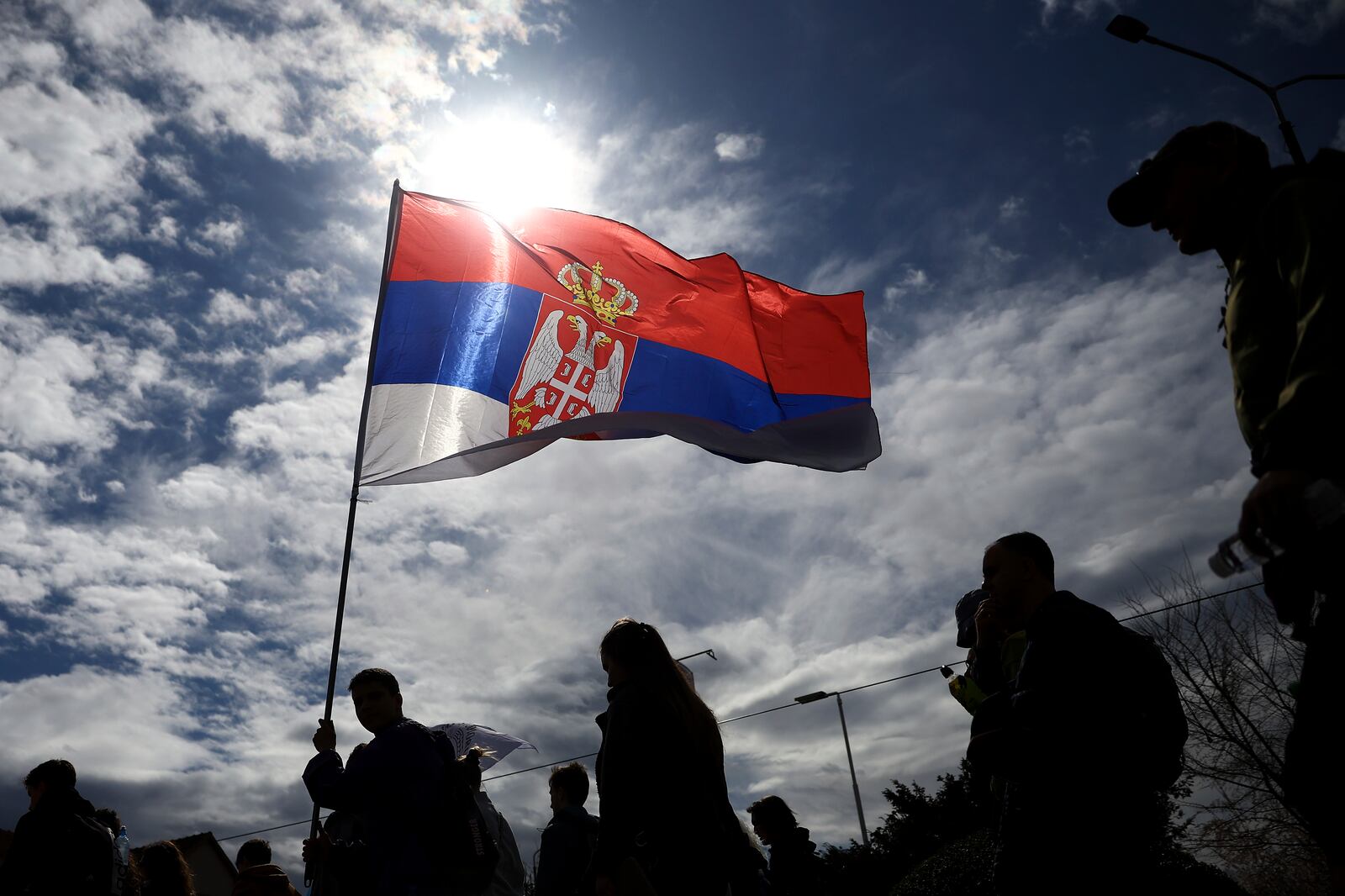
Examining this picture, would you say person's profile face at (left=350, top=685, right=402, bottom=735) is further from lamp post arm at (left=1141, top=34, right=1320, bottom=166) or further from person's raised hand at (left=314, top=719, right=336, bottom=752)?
lamp post arm at (left=1141, top=34, right=1320, bottom=166)

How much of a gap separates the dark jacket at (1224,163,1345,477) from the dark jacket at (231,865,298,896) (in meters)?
5.17

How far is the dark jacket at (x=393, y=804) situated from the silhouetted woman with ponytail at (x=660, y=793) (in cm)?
114

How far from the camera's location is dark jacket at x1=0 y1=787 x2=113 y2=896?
537cm

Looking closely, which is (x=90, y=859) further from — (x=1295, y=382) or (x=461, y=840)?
(x=1295, y=382)

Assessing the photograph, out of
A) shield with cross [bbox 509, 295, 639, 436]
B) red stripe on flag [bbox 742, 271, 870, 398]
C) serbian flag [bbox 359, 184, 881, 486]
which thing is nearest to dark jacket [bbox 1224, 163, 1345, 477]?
serbian flag [bbox 359, 184, 881, 486]

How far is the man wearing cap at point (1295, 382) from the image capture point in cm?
Result: 172

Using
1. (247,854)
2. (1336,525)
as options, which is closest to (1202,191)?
(1336,525)

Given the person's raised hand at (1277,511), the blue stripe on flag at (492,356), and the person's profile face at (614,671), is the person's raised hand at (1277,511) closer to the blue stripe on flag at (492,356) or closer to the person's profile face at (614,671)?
the person's profile face at (614,671)

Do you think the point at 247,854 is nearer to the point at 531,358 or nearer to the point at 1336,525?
the point at 531,358

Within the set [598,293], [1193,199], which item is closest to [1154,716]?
[1193,199]

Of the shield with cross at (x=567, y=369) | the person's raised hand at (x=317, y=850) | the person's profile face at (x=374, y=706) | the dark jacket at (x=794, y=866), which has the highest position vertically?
the shield with cross at (x=567, y=369)

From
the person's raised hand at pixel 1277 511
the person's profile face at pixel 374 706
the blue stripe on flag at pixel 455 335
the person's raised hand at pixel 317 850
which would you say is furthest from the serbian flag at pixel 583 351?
the person's raised hand at pixel 1277 511

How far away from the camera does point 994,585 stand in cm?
332

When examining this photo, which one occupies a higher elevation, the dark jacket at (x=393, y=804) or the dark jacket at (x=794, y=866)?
the dark jacket at (x=393, y=804)
